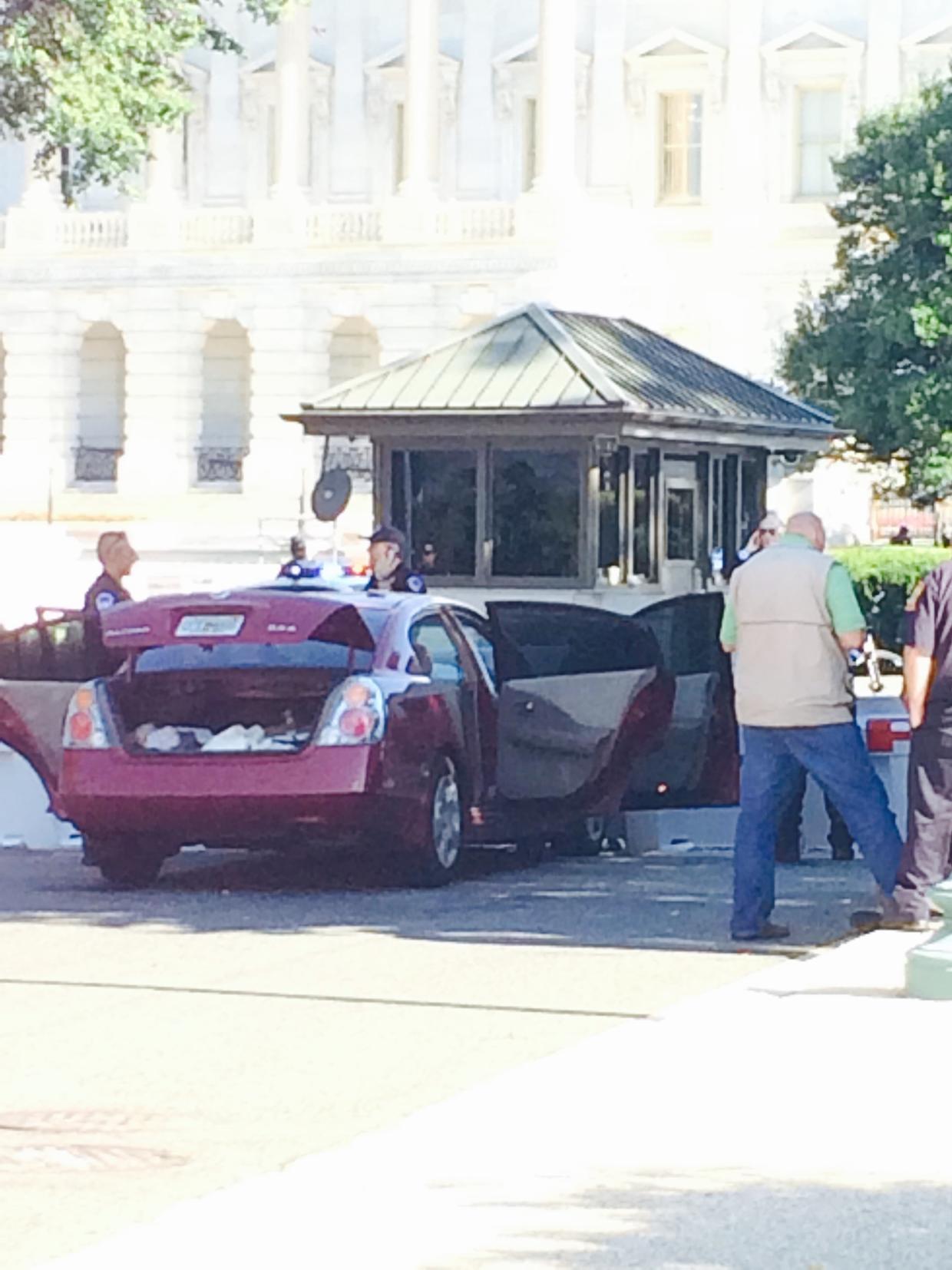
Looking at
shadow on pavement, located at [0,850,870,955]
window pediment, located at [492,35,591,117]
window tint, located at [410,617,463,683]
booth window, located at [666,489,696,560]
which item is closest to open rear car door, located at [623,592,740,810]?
shadow on pavement, located at [0,850,870,955]

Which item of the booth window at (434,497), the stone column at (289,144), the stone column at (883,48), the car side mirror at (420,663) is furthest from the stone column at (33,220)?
the car side mirror at (420,663)

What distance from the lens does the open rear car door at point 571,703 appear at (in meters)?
16.3

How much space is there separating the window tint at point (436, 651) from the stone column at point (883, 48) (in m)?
57.7

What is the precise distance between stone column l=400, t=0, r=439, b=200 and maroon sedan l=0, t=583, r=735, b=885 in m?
55.1

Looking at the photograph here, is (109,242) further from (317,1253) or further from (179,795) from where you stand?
(317,1253)

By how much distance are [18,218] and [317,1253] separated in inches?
2638

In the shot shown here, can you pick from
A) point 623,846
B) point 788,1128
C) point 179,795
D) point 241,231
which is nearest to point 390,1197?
point 788,1128

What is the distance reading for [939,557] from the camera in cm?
4566

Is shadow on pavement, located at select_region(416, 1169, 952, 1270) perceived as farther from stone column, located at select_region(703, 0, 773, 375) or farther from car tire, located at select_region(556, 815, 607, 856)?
stone column, located at select_region(703, 0, 773, 375)

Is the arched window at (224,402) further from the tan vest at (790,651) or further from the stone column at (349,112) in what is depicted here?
the tan vest at (790,651)

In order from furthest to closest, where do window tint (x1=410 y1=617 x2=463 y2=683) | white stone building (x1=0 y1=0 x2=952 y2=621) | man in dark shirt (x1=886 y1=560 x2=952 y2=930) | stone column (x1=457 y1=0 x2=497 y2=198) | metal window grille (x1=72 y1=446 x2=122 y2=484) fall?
1. stone column (x1=457 y1=0 x2=497 y2=198)
2. metal window grille (x1=72 y1=446 x2=122 y2=484)
3. white stone building (x1=0 y1=0 x2=952 y2=621)
4. window tint (x1=410 y1=617 x2=463 y2=683)
5. man in dark shirt (x1=886 y1=560 x2=952 y2=930)

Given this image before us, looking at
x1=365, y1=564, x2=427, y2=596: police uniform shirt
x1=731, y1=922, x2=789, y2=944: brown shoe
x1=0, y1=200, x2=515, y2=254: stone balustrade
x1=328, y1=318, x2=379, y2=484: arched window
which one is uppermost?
x1=0, y1=200, x2=515, y2=254: stone balustrade

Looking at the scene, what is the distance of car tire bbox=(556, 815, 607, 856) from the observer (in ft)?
58.5

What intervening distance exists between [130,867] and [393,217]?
5454cm
